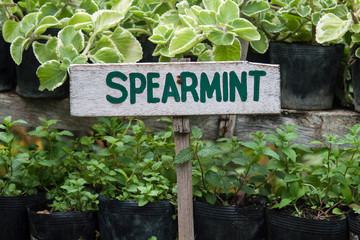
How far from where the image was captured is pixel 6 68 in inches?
82.7

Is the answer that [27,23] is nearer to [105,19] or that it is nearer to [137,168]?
[105,19]

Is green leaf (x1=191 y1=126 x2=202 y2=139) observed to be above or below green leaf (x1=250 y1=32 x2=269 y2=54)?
below

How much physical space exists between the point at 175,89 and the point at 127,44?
1.41 feet

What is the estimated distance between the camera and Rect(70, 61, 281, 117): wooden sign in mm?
1454

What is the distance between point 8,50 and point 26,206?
62 centimetres

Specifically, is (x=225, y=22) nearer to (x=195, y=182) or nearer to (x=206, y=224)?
(x=195, y=182)

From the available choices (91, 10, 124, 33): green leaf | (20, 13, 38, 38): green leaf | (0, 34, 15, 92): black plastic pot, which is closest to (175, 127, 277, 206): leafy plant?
(91, 10, 124, 33): green leaf

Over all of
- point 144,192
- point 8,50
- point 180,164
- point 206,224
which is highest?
point 8,50

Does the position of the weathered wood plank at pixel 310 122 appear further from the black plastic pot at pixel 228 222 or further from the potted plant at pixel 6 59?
the potted plant at pixel 6 59

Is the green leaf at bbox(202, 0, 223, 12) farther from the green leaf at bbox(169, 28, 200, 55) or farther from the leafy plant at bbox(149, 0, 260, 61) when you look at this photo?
the green leaf at bbox(169, 28, 200, 55)

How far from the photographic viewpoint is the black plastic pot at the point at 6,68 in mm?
2055

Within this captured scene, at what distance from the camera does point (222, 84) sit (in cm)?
146

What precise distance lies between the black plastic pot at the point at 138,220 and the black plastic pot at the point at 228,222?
10 cm

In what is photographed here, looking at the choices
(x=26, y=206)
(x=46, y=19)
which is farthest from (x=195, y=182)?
(x=46, y=19)
